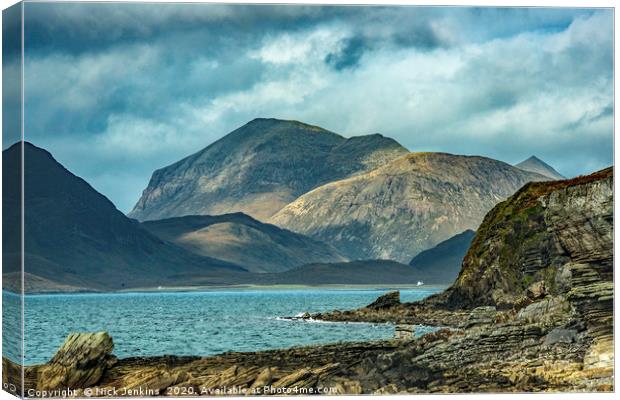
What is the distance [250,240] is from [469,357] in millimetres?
52740

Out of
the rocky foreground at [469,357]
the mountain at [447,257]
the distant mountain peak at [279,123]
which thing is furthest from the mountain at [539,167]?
the mountain at [447,257]

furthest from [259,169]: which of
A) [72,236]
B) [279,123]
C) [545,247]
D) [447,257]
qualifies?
[545,247]

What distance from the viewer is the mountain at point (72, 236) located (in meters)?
24.0

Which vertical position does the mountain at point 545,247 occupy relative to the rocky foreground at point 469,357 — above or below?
above

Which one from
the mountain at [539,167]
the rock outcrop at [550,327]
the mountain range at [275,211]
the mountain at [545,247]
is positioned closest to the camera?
the rock outcrop at [550,327]

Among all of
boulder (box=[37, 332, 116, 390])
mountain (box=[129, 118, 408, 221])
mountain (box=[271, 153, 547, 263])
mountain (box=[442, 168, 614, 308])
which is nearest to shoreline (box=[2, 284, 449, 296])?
boulder (box=[37, 332, 116, 390])

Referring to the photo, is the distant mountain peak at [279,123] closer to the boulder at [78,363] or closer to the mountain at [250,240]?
the boulder at [78,363]

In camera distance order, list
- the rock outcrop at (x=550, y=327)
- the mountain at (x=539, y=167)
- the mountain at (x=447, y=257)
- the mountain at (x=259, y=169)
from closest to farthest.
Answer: the rock outcrop at (x=550, y=327) < the mountain at (x=539, y=167) < the mountain at (x=259, y=169) < the mountain at (x=447, y=257)

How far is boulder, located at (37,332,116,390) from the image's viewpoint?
24.2 meters

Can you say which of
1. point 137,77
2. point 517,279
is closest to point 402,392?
point 517,279

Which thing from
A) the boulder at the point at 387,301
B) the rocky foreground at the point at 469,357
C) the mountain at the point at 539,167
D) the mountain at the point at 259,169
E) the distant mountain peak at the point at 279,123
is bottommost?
the rocky foreground at the point at 469,357

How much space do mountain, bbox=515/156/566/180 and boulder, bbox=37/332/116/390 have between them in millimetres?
10408

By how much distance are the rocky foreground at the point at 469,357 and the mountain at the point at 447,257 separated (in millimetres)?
8014

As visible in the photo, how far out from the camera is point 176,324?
33.7m
